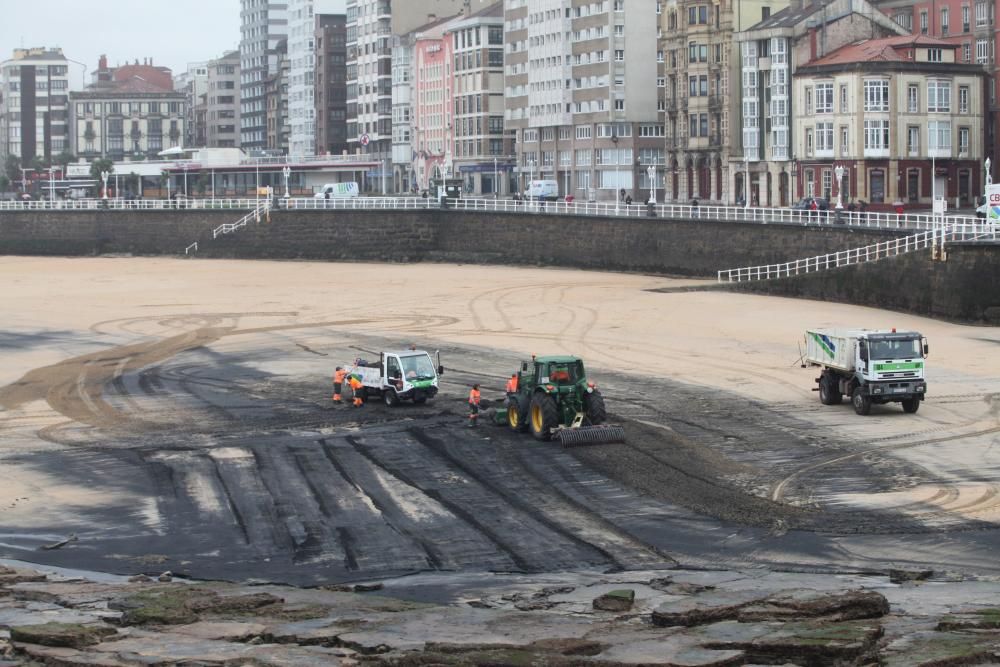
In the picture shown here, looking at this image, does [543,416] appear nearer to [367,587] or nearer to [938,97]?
[367,587]

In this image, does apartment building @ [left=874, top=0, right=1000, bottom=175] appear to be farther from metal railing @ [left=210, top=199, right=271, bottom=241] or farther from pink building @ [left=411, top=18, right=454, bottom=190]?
pink building @ [left=411, top=18, right=454, bottom=190]

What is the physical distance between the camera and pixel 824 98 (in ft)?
325

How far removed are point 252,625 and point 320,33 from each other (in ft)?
579

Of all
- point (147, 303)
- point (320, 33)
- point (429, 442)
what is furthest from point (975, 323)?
point (320, 33)

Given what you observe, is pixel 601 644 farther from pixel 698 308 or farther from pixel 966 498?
pixel 698 308

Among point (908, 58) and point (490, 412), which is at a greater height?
point (908, 58)

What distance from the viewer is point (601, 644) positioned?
65.2 feet

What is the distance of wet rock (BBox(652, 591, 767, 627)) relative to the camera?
69.4ft

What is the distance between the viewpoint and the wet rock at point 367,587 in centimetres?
2436

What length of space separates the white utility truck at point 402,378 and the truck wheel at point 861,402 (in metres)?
9.99

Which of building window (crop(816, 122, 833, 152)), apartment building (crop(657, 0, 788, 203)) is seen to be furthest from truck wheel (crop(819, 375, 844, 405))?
apartment building (crop(657, 0, 788, 203))

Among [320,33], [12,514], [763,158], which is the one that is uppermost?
[320,33]

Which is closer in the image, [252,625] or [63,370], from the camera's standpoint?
[252,625]

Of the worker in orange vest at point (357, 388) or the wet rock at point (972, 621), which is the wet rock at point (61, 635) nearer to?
the wet rock at point (972, 621)
